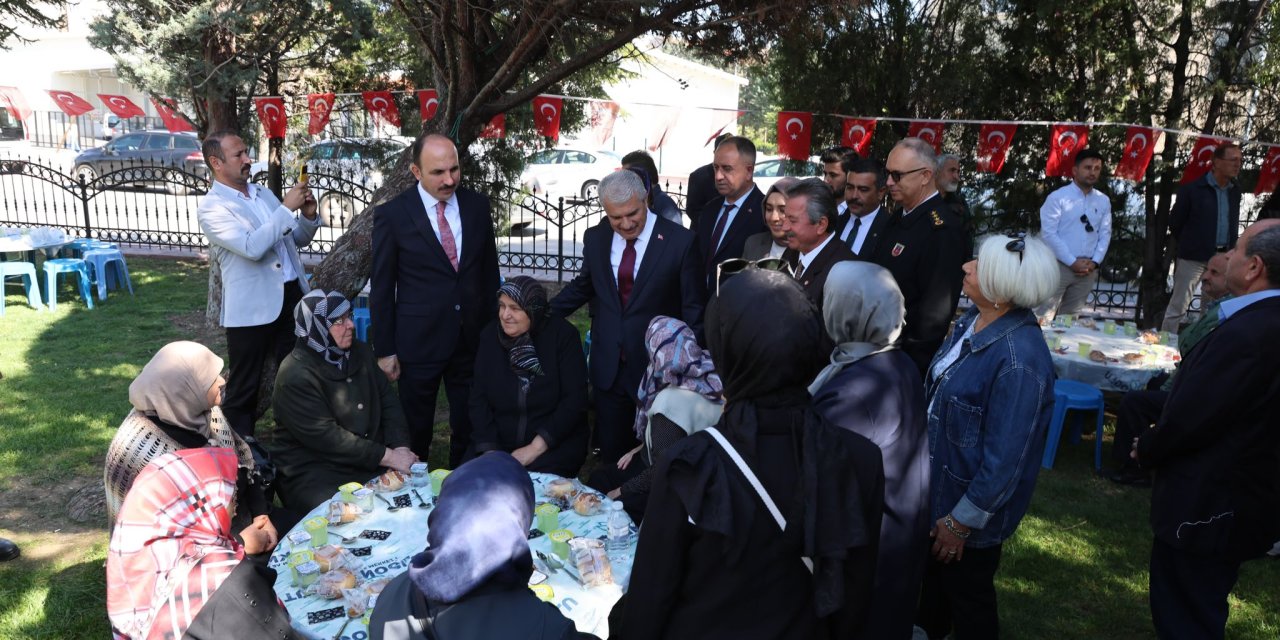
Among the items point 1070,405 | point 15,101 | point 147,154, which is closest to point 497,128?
point 1070,405

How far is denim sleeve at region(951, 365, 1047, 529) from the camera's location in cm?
269

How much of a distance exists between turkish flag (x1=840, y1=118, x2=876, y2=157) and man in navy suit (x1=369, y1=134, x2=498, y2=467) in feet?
17.8

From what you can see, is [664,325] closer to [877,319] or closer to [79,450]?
[877,319]

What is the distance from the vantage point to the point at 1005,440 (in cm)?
270

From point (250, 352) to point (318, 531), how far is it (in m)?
Result: 2.17

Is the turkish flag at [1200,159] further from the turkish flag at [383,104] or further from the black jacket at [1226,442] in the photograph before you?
the turkish flag at [383,104]

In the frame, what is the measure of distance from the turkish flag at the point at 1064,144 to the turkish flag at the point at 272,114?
7.88 metres

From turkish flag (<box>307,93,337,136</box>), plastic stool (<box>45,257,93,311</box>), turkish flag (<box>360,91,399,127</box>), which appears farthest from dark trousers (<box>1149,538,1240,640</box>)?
plastic stool (<box>45,257,93,311</box>)

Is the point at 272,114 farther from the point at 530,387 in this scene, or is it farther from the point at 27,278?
the point at 530,387

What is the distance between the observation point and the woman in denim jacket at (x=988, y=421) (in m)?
2.70

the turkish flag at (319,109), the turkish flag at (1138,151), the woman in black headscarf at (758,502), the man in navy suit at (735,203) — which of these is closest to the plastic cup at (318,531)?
the woman in black headscarf at (758,502)

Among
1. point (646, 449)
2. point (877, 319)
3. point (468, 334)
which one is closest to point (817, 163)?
point (468, 334)

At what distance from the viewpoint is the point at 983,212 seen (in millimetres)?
9289

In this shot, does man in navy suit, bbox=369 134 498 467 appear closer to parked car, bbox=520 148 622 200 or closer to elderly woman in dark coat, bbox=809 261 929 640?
elderly woman in dark coat, bbox=809 261 929 640
